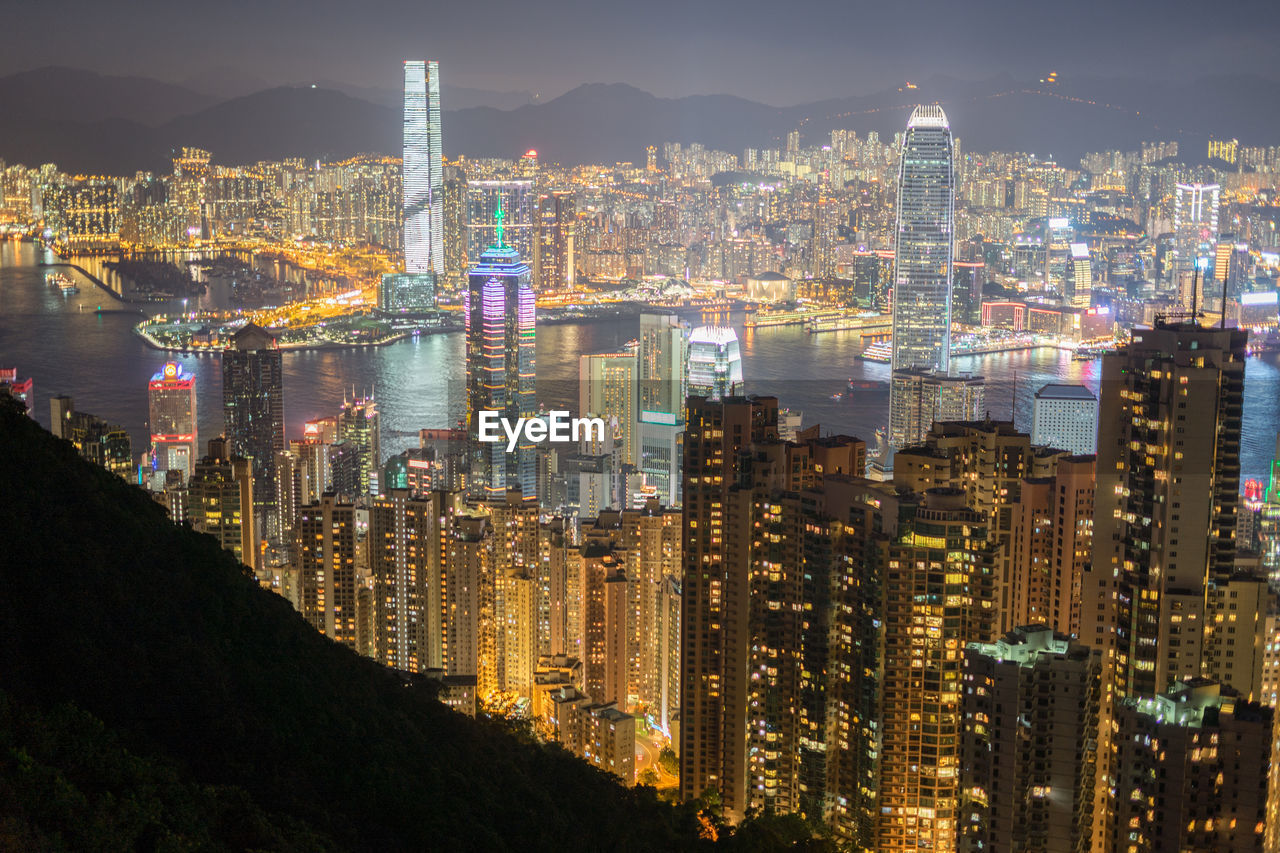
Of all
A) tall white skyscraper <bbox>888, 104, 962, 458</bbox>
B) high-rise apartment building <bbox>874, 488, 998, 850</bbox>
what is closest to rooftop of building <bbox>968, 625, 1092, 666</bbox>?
high-rise apartment building <bbox>874, 488, 998, 850</bbox>

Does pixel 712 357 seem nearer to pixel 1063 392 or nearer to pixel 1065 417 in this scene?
pixel 1063 392

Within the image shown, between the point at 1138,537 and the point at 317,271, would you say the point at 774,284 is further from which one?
the point at 1138,537

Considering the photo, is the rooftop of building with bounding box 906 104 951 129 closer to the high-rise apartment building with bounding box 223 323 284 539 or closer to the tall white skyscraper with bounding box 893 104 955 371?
the tall white skyscraper with bounding box 893 104 955 371

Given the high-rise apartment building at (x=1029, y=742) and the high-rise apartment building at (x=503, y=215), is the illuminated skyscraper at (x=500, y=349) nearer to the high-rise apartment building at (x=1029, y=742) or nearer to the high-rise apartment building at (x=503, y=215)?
the high-rise apartment building at (x=503, y=215)

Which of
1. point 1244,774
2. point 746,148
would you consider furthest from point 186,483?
point 1244,774

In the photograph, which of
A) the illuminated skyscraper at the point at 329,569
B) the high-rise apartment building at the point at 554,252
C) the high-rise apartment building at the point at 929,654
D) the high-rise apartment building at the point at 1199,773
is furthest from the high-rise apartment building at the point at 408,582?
the high-rise apartment building at the point at 554,252
